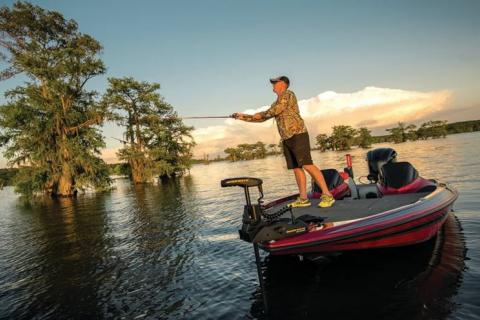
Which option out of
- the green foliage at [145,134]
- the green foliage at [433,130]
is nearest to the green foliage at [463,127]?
the green foliage at [433,130]

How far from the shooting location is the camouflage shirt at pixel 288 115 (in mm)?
5871

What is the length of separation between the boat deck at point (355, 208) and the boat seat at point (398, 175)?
491 mm

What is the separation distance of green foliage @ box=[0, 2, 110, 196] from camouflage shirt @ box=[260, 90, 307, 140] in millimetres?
27234

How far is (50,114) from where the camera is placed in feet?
93.5

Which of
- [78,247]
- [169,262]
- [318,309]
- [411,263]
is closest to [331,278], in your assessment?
[318,309]

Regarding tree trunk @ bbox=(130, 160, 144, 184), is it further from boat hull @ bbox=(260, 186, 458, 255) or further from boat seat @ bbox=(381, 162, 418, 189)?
boat hull @ bbox=(260, 186, 458, 255)

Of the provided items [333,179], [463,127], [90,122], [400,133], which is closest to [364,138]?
[400,133]

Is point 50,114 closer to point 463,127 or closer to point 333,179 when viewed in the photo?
point 333,179

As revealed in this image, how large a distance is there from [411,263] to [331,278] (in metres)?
1.43

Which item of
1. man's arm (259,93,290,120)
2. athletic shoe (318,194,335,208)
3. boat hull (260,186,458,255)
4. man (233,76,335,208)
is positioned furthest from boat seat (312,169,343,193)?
man's arm (259,93,290,120)

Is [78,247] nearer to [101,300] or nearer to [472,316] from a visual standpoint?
[101,300]

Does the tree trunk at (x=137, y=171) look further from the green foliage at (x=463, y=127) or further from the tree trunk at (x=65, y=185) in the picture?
the green foliage at (x=463, y=127)

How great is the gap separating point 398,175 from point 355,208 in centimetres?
220

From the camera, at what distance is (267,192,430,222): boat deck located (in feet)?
17.4
